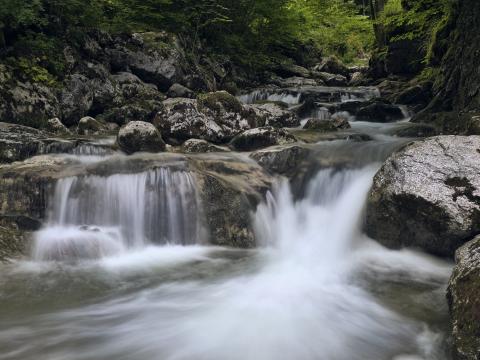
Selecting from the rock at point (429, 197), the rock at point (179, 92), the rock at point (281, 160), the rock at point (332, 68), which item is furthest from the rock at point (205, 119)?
the rock at point (332, 68)

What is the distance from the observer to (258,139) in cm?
906

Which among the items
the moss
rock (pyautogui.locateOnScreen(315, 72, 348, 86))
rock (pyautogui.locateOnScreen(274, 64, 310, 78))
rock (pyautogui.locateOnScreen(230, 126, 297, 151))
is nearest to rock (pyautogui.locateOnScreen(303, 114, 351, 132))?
the moss

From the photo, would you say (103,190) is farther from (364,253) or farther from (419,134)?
(419,134)

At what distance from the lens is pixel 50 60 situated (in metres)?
10.1

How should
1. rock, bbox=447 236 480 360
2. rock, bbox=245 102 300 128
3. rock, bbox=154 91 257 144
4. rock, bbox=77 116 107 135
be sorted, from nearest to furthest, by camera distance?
rock, bbox=447 236 480 360, rock, bbox=154 91 257 144, rock, bbox=77 116 107 135, rock, bbox=245 102 300 128

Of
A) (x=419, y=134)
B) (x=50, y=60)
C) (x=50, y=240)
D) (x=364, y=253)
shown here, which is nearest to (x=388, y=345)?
(x=364, y=253)

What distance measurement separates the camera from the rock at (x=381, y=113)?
1272 cm

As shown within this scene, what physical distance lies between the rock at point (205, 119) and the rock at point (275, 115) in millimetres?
962

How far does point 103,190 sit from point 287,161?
3551mm

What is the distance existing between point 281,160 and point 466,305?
5.07 metres

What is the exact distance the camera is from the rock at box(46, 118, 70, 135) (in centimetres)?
920

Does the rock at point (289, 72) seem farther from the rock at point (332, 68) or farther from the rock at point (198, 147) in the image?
the rock at point (198, 147)

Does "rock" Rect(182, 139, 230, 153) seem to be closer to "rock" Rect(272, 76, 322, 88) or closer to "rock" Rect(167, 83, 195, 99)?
"rock" Rect(167, 83, 195, 99)

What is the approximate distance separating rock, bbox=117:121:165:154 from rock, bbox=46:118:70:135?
1.85 metres
